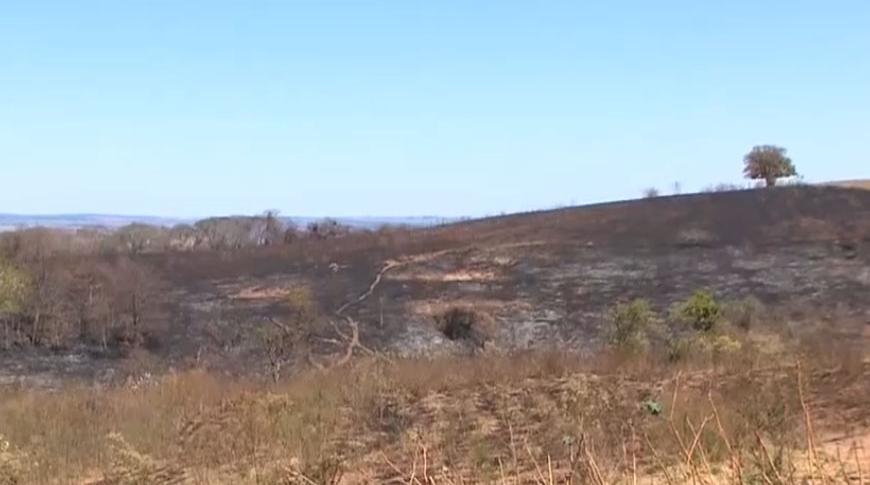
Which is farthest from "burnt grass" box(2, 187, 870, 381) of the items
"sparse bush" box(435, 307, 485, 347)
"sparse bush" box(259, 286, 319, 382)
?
"sparse bush" box(259, 286, 319, 382)

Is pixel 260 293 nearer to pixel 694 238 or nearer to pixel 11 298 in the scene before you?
pixel 11 298

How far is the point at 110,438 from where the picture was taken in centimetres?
820

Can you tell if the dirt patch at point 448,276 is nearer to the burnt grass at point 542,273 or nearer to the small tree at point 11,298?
the burnt grass at point 542,273

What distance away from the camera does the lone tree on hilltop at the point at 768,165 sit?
3847 cm

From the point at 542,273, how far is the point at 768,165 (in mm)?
18446

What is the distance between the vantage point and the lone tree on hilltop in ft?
126

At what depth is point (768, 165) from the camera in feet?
128

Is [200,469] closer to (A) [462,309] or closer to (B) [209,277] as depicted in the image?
(A) [462,309]

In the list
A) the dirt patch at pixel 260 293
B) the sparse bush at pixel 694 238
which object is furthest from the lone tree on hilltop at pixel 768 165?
the dirt patch at pixel 260 293

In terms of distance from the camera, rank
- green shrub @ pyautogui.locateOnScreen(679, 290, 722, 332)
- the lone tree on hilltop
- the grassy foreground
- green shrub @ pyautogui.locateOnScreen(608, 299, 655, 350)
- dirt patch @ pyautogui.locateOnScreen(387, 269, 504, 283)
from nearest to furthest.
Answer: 1. the grassy foreground
2. green shrub @ pyautogui.locateOnScreen(608, 299, 655, 350)
3. green shrub @ pyautogui.locateOnScreen(679, 290, 722, 332)
4. dirt patch @ pyautogui.locateOnScreen(387, 269, 504, 283)
5. the lone tree on hilltop

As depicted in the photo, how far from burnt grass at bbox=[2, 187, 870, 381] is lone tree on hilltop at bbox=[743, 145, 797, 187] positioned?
19.0 feet

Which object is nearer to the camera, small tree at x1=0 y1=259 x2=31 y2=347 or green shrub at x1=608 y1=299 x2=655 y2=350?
green shrub at x1=608 y1=299 x2=655 y2=350

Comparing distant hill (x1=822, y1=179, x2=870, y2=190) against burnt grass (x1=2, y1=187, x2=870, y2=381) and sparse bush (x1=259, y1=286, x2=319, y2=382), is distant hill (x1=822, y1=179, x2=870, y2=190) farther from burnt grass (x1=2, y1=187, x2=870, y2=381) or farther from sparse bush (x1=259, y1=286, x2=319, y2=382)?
sparse bush (x1=259, y1=286, x2=319, y2=382)

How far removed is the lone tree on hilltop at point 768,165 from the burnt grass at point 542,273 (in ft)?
19.0
